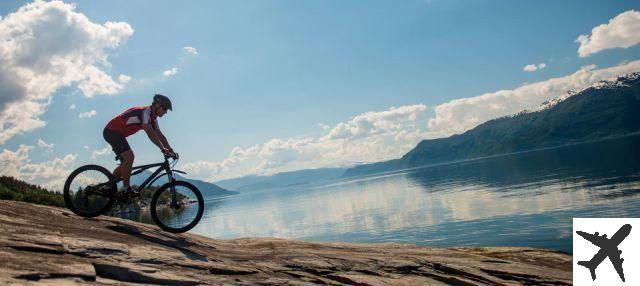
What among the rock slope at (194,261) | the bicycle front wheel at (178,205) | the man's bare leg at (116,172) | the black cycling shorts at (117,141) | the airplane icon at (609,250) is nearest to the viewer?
the rock slope at (194,261)

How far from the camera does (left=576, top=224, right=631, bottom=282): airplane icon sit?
15.8 metres

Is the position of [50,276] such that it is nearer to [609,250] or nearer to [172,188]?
[172,188]

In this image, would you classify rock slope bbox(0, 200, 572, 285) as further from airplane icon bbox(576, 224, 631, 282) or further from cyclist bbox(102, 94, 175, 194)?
cyclist bbox(102, 94, 175, 194)

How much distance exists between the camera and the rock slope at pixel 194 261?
8.68 m

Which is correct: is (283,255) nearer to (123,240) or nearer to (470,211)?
(123,240)

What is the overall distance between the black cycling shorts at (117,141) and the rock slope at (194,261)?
2494 millimetres

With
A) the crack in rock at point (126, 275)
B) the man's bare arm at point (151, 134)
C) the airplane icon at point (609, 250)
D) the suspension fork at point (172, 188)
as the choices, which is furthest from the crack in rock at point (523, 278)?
the man's bare arm at point (151, 134)

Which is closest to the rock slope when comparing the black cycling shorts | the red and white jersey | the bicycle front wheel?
the bicycle front wheel

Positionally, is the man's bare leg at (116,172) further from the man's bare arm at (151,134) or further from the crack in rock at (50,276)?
the crack in rock at (50,276)

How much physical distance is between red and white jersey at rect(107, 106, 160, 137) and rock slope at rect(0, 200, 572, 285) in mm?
3238

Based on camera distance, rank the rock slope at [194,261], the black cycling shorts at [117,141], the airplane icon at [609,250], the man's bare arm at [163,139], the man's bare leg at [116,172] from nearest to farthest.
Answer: the rock slope at [194,261] → the black cycling shorts at [117,141] → the man's bare leg at [116,172] → the man's bare arm at [163,139] → the airplane icon at [609,250]

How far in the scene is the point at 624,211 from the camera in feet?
175

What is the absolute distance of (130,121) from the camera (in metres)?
14.7

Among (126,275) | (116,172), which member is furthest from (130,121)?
(126,275)
